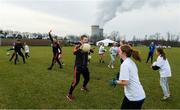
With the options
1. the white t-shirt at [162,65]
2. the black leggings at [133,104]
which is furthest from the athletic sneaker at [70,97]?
the black leggings at [133,104]

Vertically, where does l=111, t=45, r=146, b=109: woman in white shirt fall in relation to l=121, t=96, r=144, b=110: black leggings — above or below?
above

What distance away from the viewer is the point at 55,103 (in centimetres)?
1003

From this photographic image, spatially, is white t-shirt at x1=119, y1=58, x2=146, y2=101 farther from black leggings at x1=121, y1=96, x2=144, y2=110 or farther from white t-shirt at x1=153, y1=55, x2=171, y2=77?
white t-shirt at x1=153, y1=55, x2=171, y2=77

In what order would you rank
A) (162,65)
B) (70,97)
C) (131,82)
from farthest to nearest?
(162,65) < (70,97) < (131,82)

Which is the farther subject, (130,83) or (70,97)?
(70,97)

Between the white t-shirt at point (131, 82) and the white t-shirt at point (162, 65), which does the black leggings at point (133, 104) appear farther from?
the white t-shirt at point (162, 65)

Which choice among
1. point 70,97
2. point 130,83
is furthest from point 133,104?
point 70,97

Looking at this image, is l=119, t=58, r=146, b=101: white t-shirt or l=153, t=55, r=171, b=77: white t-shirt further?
l=153, t=55, r=171, b=77: white t-shirt

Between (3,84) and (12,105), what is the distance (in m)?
4.08

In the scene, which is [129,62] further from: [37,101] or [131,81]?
[37,101]

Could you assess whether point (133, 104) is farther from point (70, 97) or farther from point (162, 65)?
point (162, 65)

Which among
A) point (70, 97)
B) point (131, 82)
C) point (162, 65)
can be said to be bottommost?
point (70, 97)

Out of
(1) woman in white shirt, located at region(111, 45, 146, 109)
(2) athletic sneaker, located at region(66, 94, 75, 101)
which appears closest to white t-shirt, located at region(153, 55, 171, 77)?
(2) athletic sneaker, located at region(66, 94, 75, 101)

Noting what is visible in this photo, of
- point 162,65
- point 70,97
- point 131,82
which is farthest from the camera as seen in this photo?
point 162,65
